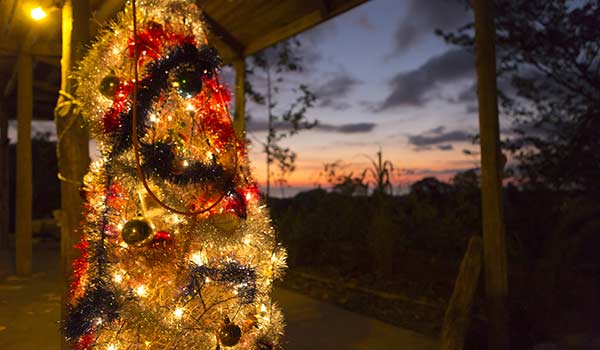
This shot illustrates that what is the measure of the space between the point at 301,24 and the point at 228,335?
164 inches

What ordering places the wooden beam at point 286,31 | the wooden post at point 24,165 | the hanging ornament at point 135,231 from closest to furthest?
the hanging ornament at point 135,231
the wooden beam at point 286,31
the wooden post at point 24,165

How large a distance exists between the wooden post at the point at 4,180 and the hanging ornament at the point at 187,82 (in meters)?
9.86

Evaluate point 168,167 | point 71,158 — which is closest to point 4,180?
point 71,158

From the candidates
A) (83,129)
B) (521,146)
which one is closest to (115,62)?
(83,129)

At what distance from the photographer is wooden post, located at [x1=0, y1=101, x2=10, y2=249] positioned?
10477 mm

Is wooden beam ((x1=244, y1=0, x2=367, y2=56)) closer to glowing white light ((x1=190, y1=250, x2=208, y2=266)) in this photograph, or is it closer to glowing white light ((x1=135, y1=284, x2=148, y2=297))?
glowing white light ((x1=190, y1=250, x2=208, y2=266))

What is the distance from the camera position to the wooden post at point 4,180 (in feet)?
34.4

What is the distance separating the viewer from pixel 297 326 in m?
4.63

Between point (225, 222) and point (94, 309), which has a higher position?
point (225, 222)

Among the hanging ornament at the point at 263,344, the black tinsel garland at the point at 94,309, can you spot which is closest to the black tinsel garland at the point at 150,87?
the black tinsel garland at the point at 94,309

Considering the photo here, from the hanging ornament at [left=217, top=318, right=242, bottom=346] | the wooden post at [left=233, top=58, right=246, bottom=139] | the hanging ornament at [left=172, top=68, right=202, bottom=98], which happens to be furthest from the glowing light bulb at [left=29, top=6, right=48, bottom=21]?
the hanging ornament at [left=217, top=318, right=242, bottom=346]

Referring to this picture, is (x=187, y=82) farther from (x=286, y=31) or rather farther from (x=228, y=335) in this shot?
(x=286, y=31)

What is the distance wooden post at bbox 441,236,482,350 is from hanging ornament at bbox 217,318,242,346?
196 centimetres

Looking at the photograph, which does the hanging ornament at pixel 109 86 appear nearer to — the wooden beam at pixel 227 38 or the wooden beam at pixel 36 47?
the wooden beam at pixel 227 38
